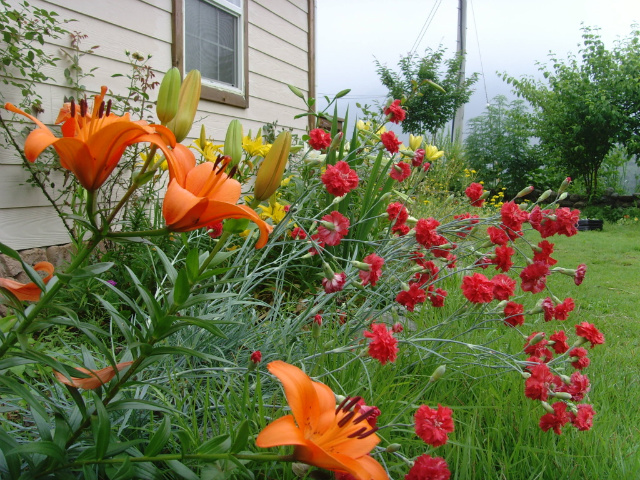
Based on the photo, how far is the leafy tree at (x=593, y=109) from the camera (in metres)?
9.90

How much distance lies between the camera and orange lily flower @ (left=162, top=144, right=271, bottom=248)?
1.84 feet

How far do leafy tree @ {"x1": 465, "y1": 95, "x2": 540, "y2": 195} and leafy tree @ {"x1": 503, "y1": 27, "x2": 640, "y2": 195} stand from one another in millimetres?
708

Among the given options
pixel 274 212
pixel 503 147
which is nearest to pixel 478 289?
pixel 274 212

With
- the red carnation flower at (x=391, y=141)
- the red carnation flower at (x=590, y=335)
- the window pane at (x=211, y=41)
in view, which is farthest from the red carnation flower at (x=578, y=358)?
the window pane at (x=211, y=41)

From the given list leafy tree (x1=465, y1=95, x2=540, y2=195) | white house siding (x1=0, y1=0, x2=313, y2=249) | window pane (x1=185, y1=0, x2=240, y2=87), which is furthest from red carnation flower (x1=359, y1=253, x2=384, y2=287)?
leafy tree (x1=465, y1=95, x2=540, y2=195)

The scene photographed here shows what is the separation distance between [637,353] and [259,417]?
2.33 metres

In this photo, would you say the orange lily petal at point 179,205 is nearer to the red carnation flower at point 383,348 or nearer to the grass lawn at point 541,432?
the red carnation flower at point 383,348

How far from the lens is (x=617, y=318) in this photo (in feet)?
10.8

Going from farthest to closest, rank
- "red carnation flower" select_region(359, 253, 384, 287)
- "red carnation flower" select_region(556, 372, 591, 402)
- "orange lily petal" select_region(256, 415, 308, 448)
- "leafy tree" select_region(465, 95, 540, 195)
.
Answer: "leafy tree" select_region(465, 95, 540, 195) < "red carnation flower" select_region(359, 253, 384, 287) < "red carnation flower" select_region(556, 372, 591, 402) < "orange lily petal" select_region(256, 415, 308, 448)

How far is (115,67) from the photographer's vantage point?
306 centimetres

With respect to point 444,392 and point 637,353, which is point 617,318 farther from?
point 444,392

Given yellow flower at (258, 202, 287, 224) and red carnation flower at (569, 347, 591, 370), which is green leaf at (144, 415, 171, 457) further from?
yellow flower at (258, 202, 287, 224)

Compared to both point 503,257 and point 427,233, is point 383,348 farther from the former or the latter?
point 503,257

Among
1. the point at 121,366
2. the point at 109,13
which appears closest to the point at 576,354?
the point at 121,366
